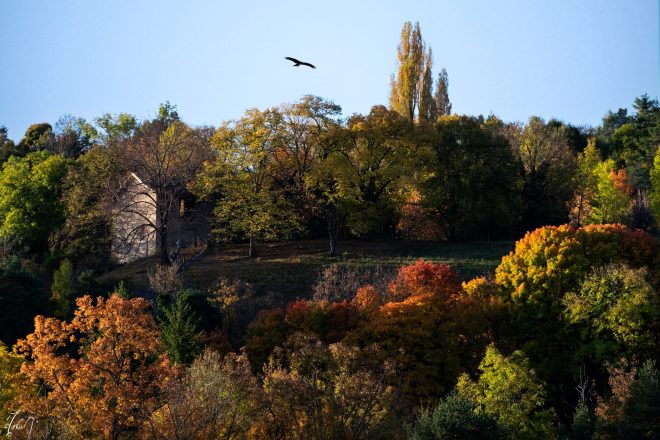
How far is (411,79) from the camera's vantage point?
239ft

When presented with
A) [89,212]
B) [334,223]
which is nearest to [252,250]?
[334,223]

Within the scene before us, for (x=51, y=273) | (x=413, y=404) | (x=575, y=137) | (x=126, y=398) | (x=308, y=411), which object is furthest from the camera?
(x=575, y=137)

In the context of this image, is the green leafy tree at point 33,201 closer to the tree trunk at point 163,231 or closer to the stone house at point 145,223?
the stone house at point 145,223

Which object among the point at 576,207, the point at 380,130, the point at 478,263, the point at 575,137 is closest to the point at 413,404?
the point at 478,263

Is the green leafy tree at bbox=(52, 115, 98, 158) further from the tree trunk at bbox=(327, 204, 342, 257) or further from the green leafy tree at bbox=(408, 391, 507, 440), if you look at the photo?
the green leafy tree at bbox=(408, 391, 507, 440)

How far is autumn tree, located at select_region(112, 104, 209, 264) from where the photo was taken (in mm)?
53469

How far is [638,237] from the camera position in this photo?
Result: 38.0 m

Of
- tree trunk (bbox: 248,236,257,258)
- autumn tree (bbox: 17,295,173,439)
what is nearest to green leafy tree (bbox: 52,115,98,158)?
tree trunk (bbox: 248,236,257,258)

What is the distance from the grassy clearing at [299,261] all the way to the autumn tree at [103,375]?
2233cm

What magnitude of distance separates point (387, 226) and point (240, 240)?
39.0ft

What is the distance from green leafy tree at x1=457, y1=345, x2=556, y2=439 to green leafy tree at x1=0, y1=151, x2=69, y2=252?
137ft

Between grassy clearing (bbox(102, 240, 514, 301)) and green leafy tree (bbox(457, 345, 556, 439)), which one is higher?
grassy clearing (bbox(102, 240, 514, 301))

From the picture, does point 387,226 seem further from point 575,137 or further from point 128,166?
point 575,137

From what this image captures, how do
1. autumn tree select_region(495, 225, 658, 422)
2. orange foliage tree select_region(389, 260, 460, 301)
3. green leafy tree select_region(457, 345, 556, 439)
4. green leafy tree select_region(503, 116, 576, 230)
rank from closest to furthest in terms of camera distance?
1. green leafy tree select_region(457, 345, 556, 439)
2. autumn tree select_region(495, 225, 658, 422)
3. orange foliage tree select_region(389, 260, 460, 301)
4. green leafy tree select_region(503, 116, 576, 230)
